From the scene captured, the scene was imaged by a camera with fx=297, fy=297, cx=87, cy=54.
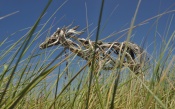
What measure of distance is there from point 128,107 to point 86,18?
1.65ft

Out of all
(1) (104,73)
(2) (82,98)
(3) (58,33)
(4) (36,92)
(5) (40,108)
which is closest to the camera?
(2) (82,98)

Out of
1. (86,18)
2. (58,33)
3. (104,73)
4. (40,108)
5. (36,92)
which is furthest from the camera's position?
(58,33)

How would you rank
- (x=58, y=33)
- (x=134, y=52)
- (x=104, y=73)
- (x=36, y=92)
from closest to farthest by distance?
(x=104, y=73) < (x=36, y=92) < (x=58, y=33) < (x=134, y=52)

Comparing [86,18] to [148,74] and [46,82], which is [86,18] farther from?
[148,74]

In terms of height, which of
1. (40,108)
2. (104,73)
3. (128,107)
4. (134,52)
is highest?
(134,52)

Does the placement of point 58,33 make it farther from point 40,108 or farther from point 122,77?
point 40,108

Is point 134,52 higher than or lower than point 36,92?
higher

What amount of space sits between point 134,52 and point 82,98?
160 inches

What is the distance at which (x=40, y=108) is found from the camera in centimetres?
139

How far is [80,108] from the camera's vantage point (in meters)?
1.26

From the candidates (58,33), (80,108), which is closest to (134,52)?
(58,33)

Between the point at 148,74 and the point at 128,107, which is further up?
the point at 148,74

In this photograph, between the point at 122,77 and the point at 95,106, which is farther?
the point at 122,77

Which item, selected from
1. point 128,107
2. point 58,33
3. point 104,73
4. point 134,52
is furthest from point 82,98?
point 134,52
